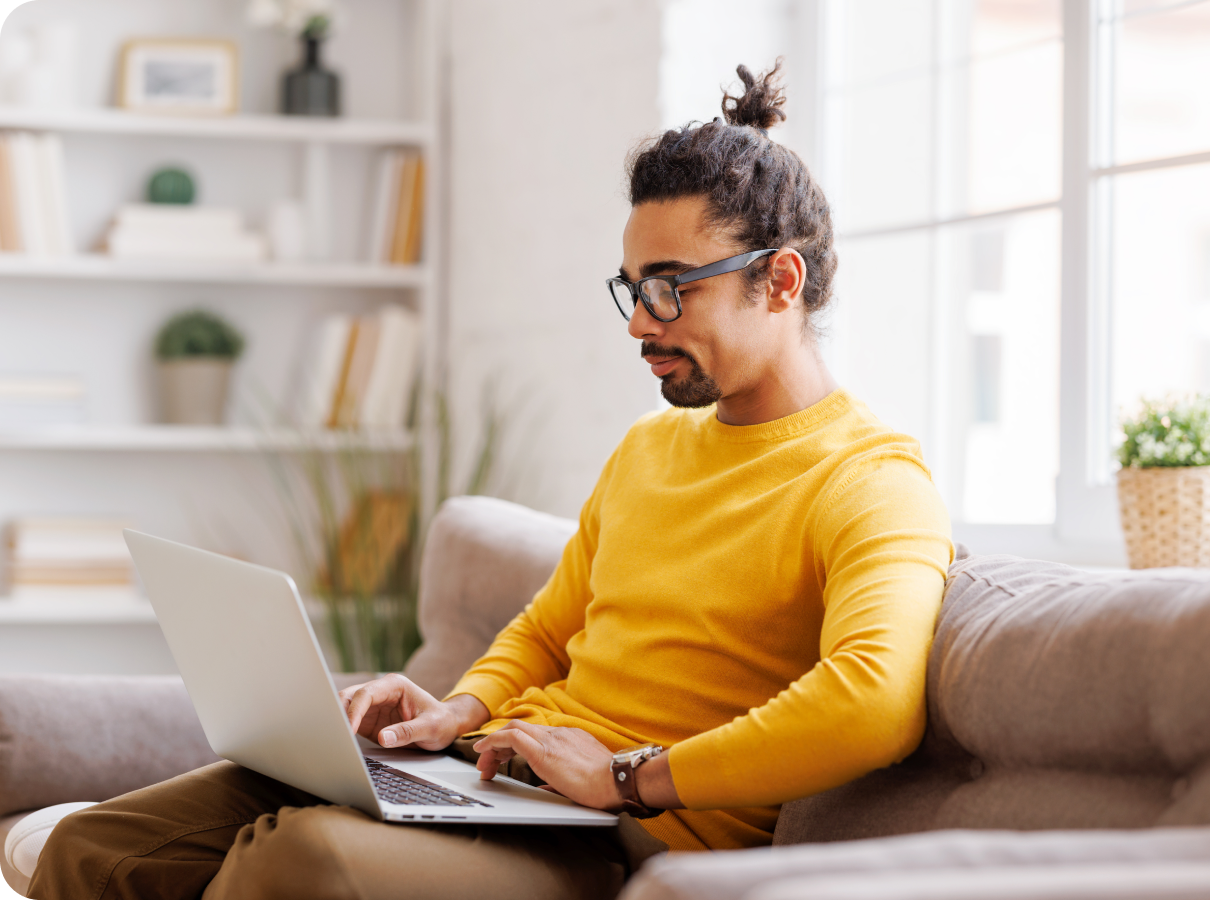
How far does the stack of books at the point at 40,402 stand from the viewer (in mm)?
3070

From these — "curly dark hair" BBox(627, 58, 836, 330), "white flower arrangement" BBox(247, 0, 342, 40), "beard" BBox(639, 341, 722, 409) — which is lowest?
"beard" BBox(639, 341, 722, 409)

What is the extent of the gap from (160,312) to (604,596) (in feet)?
7.45

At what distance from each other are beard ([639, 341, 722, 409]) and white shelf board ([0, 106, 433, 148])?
2.00 m

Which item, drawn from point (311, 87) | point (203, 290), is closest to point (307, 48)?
point (311, 87)

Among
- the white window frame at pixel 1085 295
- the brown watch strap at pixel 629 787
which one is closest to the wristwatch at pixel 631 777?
the brown watch strap at pixel 629 787

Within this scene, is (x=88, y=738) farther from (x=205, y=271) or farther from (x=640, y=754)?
(x=205, y=271)

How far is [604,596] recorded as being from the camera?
1485 mm

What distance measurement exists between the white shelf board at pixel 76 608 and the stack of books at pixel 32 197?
88cm

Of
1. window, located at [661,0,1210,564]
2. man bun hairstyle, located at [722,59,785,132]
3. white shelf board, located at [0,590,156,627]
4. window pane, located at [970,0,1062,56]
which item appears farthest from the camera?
white shelf board, located at [0,590,156,627]

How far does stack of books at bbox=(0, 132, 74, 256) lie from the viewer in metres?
3.02

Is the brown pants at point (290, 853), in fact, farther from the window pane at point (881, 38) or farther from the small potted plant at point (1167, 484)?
the window pane at point (881, 38)

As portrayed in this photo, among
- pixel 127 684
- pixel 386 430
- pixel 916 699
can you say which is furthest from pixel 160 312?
pixel 916 699

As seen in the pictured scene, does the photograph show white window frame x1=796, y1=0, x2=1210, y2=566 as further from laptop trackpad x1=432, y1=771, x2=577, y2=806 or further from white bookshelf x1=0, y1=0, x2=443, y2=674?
white bookshelf x1=0, y1=0, x2=443, y2=674

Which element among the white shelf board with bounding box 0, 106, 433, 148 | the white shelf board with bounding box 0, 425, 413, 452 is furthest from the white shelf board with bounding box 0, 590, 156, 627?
the white shelf board with bounding box 0, 106, 433, 148
